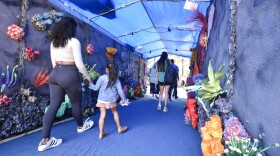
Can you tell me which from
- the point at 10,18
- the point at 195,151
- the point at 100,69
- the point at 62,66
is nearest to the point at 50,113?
the point at 62,66

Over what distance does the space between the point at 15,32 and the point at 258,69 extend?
3060 millimetres

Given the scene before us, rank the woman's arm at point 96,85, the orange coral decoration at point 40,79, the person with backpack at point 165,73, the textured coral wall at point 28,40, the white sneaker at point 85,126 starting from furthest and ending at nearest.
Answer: the person with backpack at point 165,73 → the orange coral decoration at point 40,79 → the white sneaker at point 85,126 → the woman's arm at point 96,85 → the textured coral wall at point 28,40

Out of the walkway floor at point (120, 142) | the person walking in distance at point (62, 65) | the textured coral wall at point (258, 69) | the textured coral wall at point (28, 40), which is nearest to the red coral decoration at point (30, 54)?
the textured coral wall at point (28, 40)

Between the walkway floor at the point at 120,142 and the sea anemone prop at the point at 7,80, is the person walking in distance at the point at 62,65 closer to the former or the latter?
the walkway floor at the point at 120,142

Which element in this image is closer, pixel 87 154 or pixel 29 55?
pixel 87 154

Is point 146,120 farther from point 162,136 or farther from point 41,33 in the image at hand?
point 41,33

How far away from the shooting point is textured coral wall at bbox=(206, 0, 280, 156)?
1293mm

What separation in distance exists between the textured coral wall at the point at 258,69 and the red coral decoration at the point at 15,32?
2904mm

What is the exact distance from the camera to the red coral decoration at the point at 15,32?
2.85m

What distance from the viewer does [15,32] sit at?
9.46 feet

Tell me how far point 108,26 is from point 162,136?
3.90 meters

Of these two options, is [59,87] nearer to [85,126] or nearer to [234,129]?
[85,126]

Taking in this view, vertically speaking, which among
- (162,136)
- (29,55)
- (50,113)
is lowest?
(162,136)

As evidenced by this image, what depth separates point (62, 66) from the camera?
2514 mm
